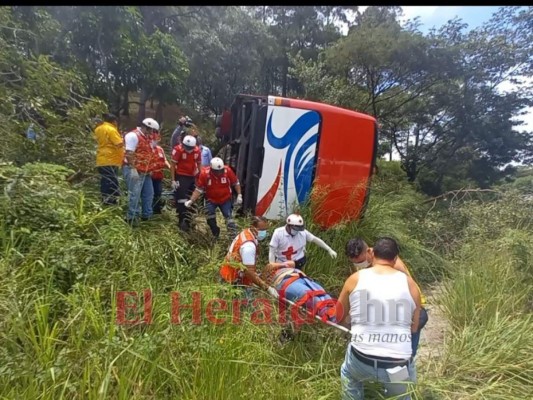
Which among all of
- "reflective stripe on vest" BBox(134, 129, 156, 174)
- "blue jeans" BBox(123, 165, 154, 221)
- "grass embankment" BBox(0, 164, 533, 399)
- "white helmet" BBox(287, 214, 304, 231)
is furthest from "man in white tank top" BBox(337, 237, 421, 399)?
"reflective stripe on vest" BBox(134, 129, 156, 174)

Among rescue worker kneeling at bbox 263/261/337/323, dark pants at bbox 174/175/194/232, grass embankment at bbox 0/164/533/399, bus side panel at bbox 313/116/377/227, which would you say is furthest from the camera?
bus side panel at bbox 313/116/377/227

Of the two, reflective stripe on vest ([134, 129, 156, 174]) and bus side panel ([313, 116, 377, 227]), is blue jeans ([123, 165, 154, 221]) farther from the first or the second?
bus side panel ([313, 116, 377, 227])

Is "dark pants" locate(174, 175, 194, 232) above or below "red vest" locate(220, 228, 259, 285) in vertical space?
above

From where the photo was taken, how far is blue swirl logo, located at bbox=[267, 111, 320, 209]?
536 cm

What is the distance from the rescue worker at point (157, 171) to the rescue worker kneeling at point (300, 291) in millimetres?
1781

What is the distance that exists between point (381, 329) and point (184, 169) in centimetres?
347

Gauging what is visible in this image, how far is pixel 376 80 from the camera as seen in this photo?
549 inches

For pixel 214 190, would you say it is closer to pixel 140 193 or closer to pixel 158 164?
pixel 158 164

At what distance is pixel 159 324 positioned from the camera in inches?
104

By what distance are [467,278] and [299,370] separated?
2.39 meters

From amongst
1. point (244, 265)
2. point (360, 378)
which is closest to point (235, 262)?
point (244, 265)

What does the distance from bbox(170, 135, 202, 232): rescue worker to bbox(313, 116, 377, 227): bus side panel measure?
64.9 inches

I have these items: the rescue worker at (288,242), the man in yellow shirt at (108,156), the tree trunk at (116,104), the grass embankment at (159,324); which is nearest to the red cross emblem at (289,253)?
the rescue worker at (288,242)
